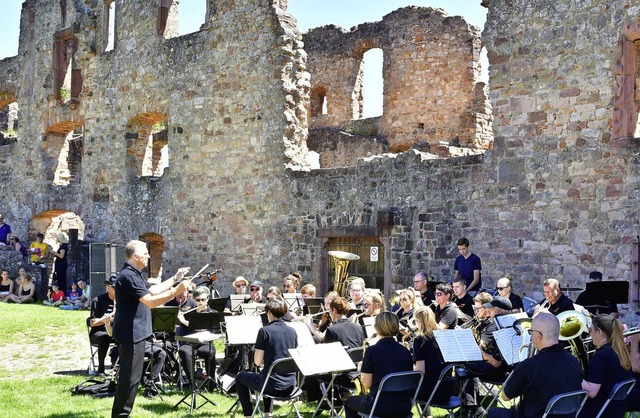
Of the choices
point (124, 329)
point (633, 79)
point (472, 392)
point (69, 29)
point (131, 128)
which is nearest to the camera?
point (124, 329)

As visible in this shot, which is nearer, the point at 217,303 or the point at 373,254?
the point at 217,303

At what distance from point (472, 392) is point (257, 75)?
1064 cm

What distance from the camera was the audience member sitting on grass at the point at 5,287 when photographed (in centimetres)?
2052

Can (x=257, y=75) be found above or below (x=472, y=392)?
above

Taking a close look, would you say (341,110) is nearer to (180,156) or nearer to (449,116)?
(449,116)

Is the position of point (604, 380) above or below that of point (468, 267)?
below

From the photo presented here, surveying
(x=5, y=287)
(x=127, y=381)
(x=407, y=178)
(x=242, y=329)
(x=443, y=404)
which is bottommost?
(x=5, y=287)

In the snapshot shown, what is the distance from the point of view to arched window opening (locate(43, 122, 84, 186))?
74.2ft

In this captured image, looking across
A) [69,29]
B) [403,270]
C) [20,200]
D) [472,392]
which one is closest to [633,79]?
[403,270]

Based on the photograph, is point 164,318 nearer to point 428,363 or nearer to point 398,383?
point 428,363

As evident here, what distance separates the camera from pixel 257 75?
17328mm

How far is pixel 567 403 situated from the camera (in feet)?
19.9

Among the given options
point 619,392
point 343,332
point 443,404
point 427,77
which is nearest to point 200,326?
point 343,332

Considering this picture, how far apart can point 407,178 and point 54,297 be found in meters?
10.1
